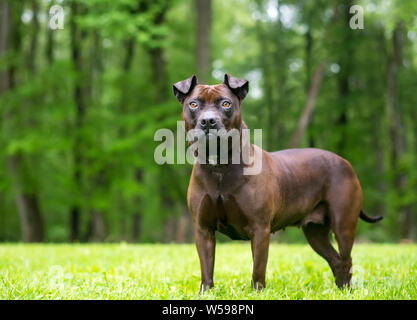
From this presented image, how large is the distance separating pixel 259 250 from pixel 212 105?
1326mm

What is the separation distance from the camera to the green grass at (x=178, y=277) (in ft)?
14.1

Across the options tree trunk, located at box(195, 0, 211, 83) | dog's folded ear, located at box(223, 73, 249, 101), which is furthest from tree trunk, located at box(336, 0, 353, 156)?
dog's folded ear, located at box(223, 73, 249, 101)

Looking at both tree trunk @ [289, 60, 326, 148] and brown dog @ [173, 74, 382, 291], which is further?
tree trunk @ [289, 60, 326, 148]

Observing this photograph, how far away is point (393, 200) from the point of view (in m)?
18.7

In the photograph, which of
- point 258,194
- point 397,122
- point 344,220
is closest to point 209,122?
point 258,194

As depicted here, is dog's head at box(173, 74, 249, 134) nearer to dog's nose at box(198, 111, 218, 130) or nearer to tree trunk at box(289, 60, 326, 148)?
dog's nose at box(198, 111, 218, 130)

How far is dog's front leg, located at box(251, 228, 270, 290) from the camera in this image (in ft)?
14.1

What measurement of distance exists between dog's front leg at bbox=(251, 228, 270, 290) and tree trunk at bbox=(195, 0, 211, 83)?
1094cm

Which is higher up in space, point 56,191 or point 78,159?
point 78,159

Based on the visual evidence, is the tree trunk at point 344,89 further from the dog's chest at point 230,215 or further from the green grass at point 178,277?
the dog's chest at point 230,215

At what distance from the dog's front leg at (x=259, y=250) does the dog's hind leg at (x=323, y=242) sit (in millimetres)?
1214
